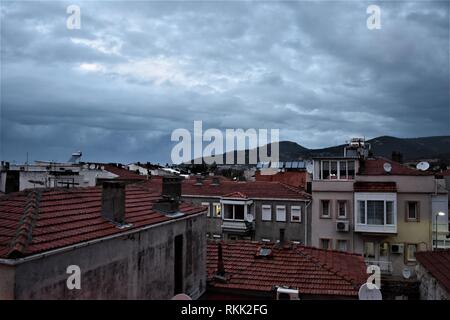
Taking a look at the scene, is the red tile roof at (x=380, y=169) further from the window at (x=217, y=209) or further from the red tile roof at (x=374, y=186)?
the window at (x=217, y=209)

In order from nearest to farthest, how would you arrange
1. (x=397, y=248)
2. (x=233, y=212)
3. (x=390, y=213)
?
(x=390, y=213) → (x=397, y=248) → (x=233, y=212)

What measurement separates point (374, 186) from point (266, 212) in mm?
9594

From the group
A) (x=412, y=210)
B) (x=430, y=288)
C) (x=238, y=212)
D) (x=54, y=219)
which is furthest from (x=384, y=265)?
(x=54, y=219)

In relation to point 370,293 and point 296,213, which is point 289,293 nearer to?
point 370,293

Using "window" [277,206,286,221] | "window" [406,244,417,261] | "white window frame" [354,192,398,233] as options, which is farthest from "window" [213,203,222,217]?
"window" [406,244,417,261]

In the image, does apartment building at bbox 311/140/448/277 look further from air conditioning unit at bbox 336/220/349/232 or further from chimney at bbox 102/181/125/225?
chimney at bbox 102/181/125/225

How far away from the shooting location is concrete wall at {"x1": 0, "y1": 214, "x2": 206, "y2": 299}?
697cm

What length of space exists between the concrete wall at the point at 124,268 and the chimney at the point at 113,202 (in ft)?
2.28

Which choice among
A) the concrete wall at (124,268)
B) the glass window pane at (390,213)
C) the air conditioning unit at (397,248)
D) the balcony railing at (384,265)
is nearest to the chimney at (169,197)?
the concrete wall at (124,268)

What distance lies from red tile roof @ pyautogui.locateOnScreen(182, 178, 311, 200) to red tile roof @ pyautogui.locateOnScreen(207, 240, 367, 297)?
1557 centimetres

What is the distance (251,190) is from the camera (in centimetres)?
3809

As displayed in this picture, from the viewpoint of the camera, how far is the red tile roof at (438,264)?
15.4m
